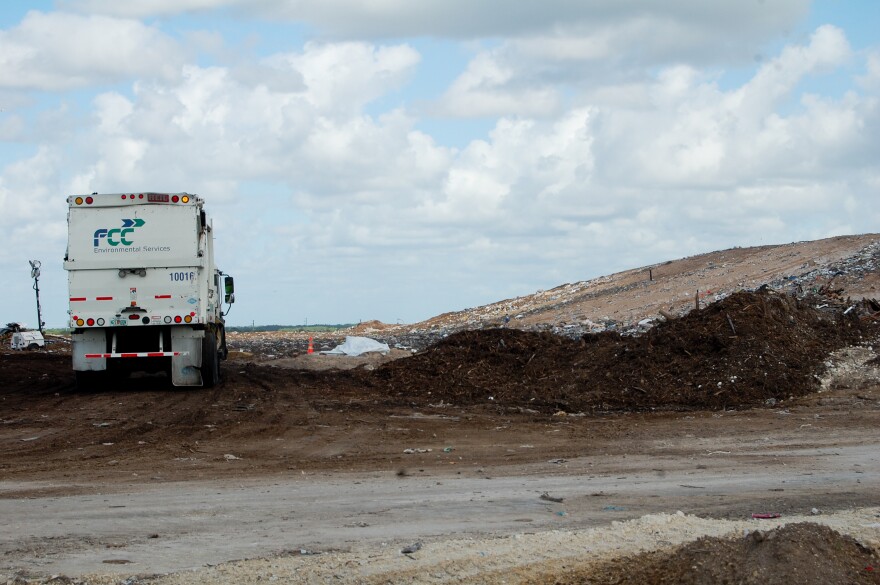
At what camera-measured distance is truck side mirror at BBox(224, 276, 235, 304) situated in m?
22.4

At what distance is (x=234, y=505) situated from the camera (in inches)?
354

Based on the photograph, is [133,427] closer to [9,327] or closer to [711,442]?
[711,442]

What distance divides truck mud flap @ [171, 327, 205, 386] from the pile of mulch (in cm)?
394

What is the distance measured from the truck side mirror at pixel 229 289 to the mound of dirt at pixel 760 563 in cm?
1683

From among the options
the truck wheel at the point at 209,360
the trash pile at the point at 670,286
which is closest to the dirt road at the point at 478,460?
the truck wheel at the point at 209,360

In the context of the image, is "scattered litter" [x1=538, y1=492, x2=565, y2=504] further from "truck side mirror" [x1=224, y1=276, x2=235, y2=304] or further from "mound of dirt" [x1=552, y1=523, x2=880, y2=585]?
"truck side mirror" [x1=224, y1=276, x2=235, y2=304]

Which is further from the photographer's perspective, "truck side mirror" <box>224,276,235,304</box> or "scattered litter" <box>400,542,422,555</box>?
"truck side mirror" <box>224,276,235,304</box>

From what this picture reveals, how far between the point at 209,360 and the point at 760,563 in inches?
607

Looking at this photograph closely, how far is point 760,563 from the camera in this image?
631cm

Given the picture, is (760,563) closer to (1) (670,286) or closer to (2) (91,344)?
(2) (91,344)

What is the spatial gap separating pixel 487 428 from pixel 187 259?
7267 millimetres

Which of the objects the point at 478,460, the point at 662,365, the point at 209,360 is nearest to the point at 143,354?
the point at 209,360

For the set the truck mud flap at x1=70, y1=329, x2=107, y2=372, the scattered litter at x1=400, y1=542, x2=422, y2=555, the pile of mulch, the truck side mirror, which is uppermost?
the truck side mirror

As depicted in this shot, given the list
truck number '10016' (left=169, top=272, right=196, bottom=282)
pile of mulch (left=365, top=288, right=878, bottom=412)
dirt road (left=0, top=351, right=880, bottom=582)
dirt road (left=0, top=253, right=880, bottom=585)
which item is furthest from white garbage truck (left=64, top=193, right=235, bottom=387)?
pile of mulch (left=365, top=288, right=878, bottom=412)
